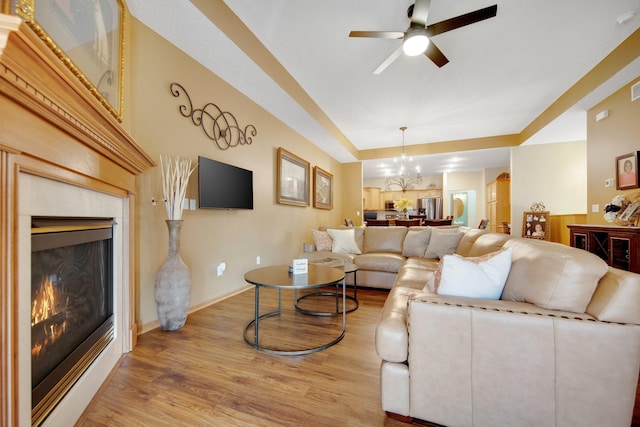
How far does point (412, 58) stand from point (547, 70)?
183 centimetres

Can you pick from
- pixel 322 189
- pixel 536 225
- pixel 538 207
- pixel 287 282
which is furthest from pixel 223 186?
pixel 538 207

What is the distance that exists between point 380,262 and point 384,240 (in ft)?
2.12

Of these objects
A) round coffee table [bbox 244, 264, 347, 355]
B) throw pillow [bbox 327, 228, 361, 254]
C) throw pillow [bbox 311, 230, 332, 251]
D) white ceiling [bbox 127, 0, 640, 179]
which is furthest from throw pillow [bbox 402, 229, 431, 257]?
white ceiling [bbox 127, 0, 640, 179]

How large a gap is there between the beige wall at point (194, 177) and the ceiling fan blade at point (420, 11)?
214 centimetres

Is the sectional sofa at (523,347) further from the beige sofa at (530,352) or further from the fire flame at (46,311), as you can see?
the fire flame at (46,311)

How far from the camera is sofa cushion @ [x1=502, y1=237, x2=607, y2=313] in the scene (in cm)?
108

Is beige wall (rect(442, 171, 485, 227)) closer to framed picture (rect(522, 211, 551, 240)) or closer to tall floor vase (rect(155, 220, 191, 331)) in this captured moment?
framed picture (rect(522, 211, 551, 240))

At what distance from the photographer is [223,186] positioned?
9.51 ft

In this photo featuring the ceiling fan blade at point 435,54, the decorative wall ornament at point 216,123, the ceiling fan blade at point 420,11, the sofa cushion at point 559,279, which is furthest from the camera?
the decorative wall ornament at point 216,123

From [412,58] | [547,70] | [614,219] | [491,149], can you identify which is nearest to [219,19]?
[412,58]

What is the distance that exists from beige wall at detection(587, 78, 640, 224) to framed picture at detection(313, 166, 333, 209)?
444cm

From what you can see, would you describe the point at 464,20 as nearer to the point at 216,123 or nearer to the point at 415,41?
the point at 415,41

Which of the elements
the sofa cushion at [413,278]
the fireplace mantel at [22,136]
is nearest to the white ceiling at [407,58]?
the fireplace mantel at [22,136]

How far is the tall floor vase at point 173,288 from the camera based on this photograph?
2092 mm
